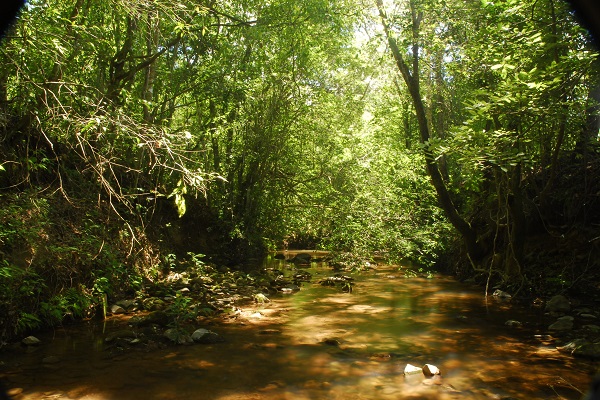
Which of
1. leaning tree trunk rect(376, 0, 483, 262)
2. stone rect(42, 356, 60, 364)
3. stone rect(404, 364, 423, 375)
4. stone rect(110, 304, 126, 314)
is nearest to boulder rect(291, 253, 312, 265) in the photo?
leaning tree trunk rect(376, 0, 483, 262)

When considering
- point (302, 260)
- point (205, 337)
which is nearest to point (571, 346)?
point (205, 337)

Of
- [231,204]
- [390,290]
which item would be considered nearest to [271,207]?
[231,204]

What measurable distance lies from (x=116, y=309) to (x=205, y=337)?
7.34 feet

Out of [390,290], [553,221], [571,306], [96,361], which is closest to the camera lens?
[96,361]

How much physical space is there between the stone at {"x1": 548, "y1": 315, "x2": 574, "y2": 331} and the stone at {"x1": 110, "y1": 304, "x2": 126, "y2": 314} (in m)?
7.57

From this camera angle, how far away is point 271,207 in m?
14.4

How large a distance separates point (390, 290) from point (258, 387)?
7.25 meters

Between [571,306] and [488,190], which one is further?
[488,190]

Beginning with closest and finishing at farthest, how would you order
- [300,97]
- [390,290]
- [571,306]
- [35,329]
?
1. [35,329]
2. [571,306]
3. [390,290]
4. [300,97]

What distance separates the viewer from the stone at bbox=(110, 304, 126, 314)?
7.81 metres

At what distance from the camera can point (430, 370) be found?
210 inches

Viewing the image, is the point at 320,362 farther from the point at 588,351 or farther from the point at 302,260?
the point at 302,260

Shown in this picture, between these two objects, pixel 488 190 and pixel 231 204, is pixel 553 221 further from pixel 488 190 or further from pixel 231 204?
pixel 231 204

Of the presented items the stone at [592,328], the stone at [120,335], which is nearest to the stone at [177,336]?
the stone at [120,335]
